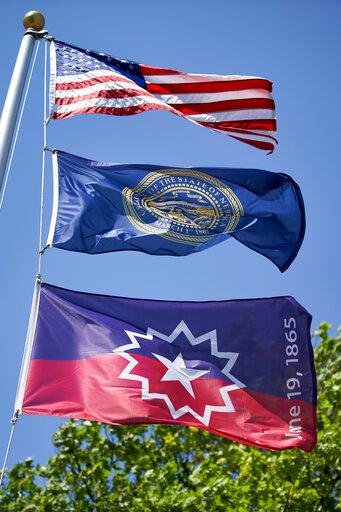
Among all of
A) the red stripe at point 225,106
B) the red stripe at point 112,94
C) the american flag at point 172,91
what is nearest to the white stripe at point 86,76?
the american flag at point 172,91

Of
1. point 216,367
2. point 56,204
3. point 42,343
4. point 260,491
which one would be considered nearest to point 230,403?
point 216,367

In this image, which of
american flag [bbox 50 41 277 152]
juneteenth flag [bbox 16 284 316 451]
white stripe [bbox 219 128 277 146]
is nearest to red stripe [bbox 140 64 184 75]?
american flag [bbox 50 41 277 152]

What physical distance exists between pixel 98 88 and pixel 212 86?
1767mm

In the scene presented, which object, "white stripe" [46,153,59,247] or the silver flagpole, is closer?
the silver flagpole

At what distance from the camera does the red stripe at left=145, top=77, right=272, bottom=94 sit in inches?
470

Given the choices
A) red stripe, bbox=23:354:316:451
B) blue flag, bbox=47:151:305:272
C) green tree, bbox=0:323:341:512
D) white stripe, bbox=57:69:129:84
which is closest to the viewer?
red stripe, bbox=23:354:316:451

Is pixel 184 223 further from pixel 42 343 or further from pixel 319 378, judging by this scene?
pixel 319 378

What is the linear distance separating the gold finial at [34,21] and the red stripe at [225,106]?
7.06 feet

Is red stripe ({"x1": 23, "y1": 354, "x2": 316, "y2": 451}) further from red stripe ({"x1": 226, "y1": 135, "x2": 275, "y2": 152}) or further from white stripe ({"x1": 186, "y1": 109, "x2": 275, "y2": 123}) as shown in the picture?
white stripe ({"x1": 186, "y1": 109, "x2": 275, "y2": 123})

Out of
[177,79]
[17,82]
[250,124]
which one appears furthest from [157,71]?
[17,82]

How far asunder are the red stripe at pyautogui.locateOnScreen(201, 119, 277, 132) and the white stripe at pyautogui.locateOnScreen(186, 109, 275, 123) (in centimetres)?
5

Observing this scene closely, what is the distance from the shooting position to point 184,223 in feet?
35.6

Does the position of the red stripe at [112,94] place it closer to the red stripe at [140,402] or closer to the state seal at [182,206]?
the state seal at [182,206]

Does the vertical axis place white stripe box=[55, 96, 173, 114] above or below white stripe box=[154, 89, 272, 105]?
below
